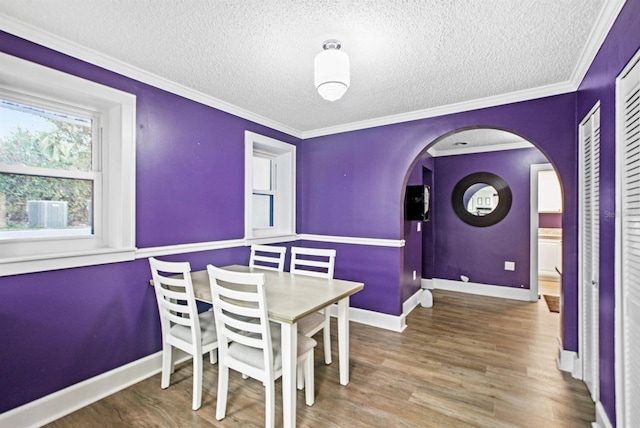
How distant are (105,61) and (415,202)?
3.32 m

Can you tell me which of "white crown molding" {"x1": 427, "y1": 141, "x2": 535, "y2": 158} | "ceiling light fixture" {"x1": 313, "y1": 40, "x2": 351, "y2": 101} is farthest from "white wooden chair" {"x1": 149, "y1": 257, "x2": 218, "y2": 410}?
"white crown molding" {"x1": 427, "y1": 141, "x2": 535, "y2": 158}

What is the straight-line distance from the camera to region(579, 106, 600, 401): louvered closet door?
6.05 ft

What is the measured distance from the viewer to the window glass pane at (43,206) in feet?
5.87

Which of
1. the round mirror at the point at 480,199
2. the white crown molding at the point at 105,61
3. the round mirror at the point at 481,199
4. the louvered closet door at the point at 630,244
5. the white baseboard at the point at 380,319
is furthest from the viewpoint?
the round mirror at the point at 480,199

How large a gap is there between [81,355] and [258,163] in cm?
253

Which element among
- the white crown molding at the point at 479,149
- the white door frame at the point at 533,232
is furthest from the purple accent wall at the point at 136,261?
the white door frame at the point at 533,232

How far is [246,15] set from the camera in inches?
62.3

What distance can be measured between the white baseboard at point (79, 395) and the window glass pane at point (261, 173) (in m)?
2.11

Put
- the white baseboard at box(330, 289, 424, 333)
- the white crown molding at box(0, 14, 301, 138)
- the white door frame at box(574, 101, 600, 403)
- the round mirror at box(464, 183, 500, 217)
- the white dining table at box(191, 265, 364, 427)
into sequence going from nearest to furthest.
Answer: the white dining table at box(191, 265, 364, 427), the white crown molding at box(0, 14, 301, 138), the white door frame at box(574, 101, 600, 403), the white baseboard at box(330, 289, 424, 333), the round mirror at box(464, 183, 500, 217)

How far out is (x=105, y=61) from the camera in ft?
6.63

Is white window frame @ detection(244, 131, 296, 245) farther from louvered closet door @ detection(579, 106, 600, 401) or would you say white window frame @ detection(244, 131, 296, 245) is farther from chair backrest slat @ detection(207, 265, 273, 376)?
louvered closet door @ detection(579, 106, 600, 401)

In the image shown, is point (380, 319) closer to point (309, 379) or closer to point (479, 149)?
point (309, 379)

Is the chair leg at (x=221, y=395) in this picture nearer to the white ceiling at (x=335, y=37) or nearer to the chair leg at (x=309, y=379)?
the chair leg at (x=309, y=379)

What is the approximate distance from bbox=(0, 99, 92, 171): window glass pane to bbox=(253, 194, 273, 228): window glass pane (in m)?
1.77
